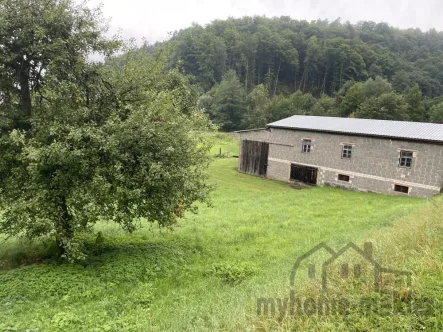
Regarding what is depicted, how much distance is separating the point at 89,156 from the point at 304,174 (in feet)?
93.0

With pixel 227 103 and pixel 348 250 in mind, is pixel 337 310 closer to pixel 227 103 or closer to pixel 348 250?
pixel 348 250

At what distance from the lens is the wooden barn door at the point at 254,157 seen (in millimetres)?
39356

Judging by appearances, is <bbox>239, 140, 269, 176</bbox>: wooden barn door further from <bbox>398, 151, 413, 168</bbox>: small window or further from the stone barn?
<bbox>398, 151, 413, 168</bbox>: small window

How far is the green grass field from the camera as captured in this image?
287 inches

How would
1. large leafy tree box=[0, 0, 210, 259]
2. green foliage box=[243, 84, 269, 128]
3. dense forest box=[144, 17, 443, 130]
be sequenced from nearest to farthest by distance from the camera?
large leafy tree box=[0, 0, 210, 259], green foliage box=[243, 84, 269, 128], dense forest box=[144, 17, 443, 130]

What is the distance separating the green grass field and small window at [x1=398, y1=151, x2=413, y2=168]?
12723 millimetres

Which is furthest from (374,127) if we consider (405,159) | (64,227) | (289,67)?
(289,67)

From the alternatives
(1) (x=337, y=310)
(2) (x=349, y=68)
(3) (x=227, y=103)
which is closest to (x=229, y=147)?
(3) (x=227, y=103)

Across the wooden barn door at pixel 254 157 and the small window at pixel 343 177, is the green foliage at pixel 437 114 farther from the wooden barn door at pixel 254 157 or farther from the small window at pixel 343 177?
the wooden barn door at pixel 254 157

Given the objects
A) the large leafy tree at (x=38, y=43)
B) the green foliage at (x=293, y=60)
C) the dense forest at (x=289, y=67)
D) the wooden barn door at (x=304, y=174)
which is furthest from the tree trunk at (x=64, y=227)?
the green foliage at (x=293, y=60)

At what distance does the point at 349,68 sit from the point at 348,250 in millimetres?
127240

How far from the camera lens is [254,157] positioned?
4006 centimetres

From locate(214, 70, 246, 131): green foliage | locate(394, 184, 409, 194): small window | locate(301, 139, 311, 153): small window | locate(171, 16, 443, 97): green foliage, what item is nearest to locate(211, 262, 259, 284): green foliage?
locate(394, 184, 409, 194): small window

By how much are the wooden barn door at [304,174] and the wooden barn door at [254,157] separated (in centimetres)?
381
